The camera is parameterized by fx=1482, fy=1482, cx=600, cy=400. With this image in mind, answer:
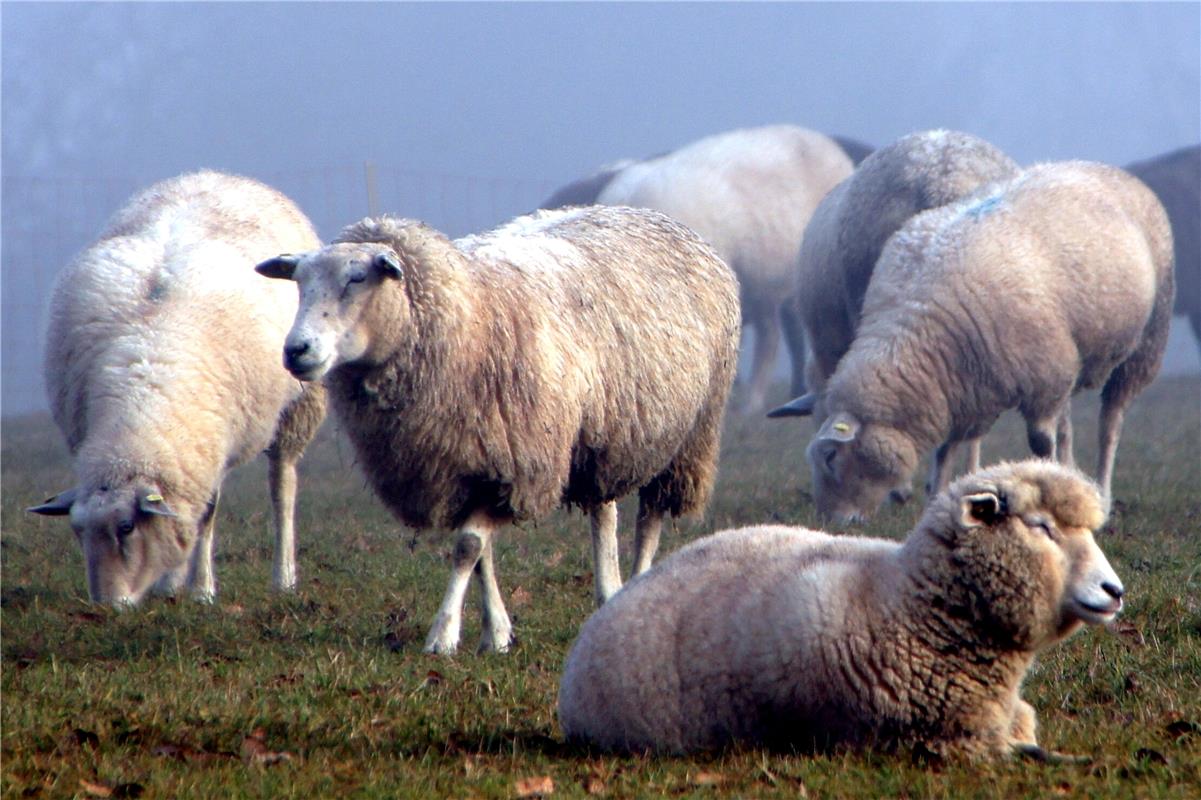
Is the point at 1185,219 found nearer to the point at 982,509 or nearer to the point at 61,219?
the point at 982,509

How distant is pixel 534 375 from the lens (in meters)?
5.69

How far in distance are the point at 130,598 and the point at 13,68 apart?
167ft

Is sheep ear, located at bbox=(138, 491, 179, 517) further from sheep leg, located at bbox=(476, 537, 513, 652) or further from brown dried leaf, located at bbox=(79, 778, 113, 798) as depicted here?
brown dried leaf, located at bbox=(79, 778, 113, 798)

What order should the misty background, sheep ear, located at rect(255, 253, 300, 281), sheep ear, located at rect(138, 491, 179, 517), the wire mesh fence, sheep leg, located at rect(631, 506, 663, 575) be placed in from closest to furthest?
sheep ear, located at rect(255, 253, 300, 281), sheep ear, located at rect(138, 491, 179, 517), sheep leg, located at rect(631, 506, 663, 575), the wire mesh fence, the misty background

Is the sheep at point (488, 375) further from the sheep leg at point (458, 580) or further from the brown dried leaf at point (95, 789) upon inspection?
the brown dried leaf at point (95, 789)

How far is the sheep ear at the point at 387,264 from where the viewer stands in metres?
5.41

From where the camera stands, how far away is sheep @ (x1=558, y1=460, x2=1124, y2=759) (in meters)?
3.52

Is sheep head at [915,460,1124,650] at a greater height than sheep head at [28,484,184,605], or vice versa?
sheep head at [915,460,1124,650]

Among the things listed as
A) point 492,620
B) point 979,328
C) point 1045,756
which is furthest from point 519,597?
point 1045,756

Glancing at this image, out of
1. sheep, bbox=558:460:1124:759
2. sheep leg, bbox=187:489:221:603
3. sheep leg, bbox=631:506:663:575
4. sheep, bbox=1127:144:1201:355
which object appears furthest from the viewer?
sheep, bbox=1127:144:1201:355

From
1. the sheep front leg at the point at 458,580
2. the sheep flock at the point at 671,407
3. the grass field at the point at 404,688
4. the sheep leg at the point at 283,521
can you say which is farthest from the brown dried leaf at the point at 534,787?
the sheep leg at the point at 283,521

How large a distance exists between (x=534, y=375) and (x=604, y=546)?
1.03 m

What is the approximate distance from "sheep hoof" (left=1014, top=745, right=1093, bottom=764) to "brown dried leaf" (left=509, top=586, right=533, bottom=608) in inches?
125

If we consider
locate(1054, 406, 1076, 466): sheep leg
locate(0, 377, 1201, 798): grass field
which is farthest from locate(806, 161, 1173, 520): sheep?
locate(1054, 406, 1076, 466): sheep leg
